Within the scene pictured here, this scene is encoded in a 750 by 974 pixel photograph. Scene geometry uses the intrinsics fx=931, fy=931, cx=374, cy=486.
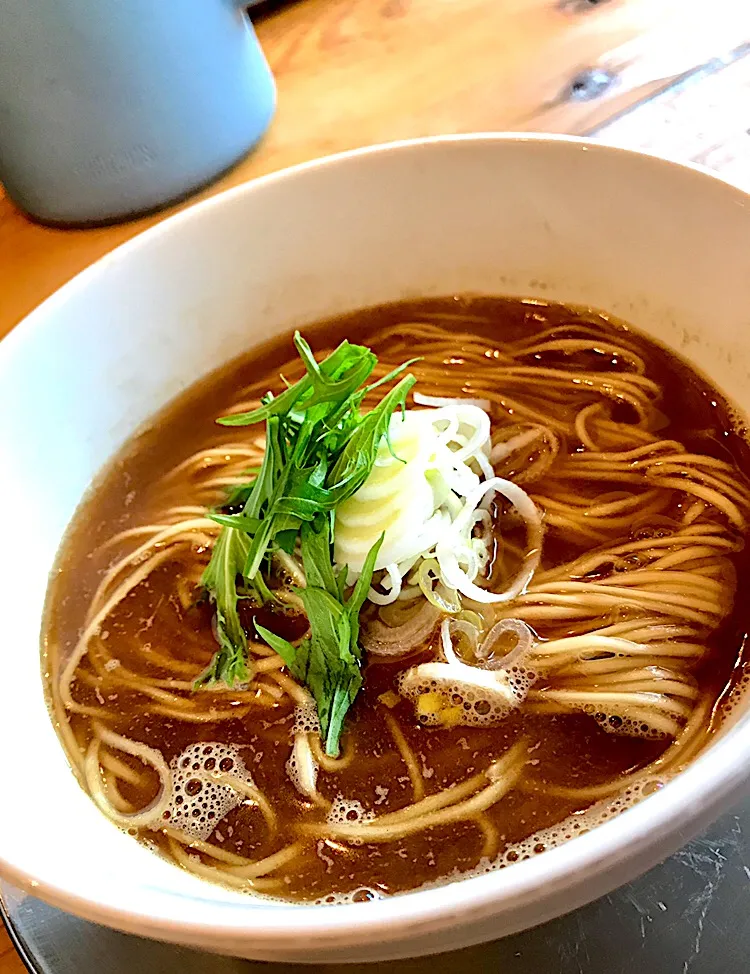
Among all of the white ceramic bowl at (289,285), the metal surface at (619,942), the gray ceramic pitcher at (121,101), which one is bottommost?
the metal surface at (619,942)

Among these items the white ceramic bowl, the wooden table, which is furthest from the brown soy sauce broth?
the wooden table

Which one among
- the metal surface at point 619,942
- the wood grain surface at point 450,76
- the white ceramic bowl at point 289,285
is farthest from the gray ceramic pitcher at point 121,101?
the metal surface at point 619,942

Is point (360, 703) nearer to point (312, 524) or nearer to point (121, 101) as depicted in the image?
point (312, 524)

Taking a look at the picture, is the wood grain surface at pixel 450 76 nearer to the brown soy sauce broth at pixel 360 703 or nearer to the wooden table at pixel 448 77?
the wooden table at pixel 448 77

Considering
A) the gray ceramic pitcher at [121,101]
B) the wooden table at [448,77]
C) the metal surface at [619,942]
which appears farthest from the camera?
the wooden table at [448,77]

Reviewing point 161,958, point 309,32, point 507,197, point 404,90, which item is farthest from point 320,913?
point 309,32

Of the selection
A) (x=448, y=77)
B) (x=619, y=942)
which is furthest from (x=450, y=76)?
(x=619, y=942)
